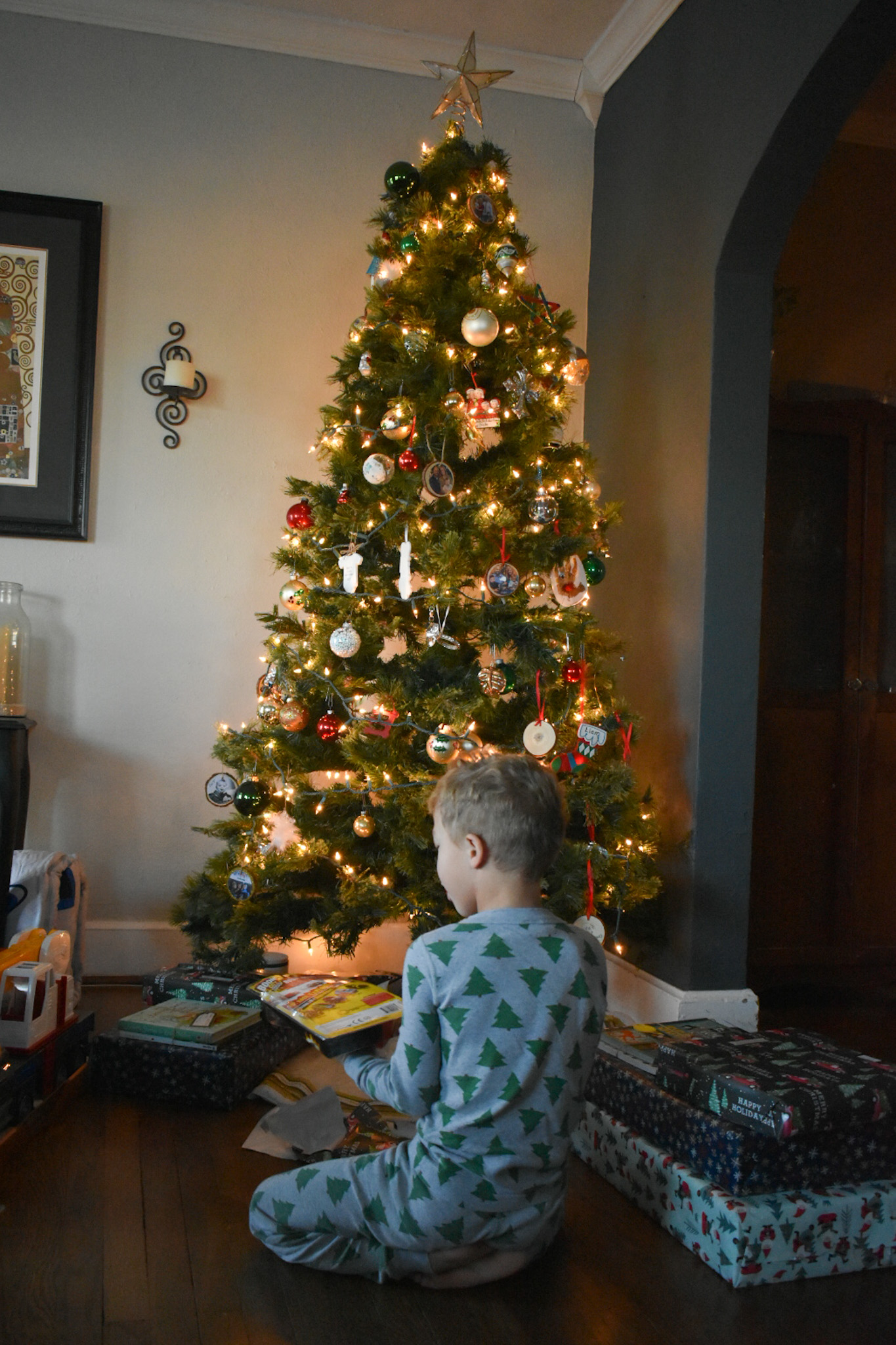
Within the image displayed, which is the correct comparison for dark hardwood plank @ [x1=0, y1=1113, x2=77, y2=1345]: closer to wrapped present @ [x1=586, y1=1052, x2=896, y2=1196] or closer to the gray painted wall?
wrapped present @ [x1=586, y1=1052, x2=896, y2=1196]

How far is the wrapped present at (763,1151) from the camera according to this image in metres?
1.70

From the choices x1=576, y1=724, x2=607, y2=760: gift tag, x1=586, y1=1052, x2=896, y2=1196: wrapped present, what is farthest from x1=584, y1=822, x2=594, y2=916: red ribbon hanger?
x1=586, y1=1052, x2=896, y2=1196: wrapped present

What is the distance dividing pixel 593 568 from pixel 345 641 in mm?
665

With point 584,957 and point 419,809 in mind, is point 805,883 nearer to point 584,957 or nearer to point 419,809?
point 419,809

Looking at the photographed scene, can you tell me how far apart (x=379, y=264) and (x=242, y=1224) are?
2.19 meters

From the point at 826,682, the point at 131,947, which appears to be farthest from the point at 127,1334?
the point at 826,682

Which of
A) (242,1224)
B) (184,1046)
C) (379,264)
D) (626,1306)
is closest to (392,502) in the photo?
(379,264)

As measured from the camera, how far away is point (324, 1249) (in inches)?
63.6

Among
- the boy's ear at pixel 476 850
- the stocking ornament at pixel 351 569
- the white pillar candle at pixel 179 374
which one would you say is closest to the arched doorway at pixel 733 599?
the stocking ornament at pixel 351 569

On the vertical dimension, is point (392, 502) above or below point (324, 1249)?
above

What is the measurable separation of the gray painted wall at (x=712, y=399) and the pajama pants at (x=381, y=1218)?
1.30 meters

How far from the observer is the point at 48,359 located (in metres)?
3.32

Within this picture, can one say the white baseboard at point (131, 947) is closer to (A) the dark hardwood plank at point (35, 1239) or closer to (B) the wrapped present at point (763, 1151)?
(A) the dark hardwood plank at point (35, 1239)

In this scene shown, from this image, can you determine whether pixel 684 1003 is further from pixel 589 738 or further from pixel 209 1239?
pixel 209 1239
